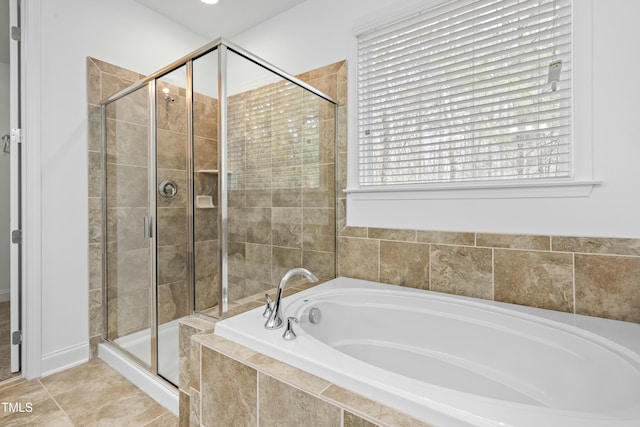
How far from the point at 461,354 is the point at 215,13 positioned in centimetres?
290

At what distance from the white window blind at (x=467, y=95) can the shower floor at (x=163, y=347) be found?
1.53 m

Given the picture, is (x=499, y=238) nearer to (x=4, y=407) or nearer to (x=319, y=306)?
(x=319, y=306)

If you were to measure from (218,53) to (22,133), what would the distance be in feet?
4.53

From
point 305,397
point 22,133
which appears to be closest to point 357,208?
point 305,397

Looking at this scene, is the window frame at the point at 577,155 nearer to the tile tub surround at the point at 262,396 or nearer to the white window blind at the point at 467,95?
the white window blind at the point at 467,95

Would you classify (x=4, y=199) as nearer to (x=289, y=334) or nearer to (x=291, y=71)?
(x=291, y=71)

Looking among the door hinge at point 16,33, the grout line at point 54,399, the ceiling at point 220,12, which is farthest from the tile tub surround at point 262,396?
the ceiling at point 220,12

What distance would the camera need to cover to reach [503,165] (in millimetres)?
1631

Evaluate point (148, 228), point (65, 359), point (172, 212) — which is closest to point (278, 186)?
point (172, 212)

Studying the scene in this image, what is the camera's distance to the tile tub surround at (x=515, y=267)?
4.46 feet

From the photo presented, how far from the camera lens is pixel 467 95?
→ 171 centimetres

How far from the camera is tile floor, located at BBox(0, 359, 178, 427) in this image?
154 cm

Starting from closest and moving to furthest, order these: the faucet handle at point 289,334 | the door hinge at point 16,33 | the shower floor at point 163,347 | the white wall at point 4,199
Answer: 1. the faucet handle at point 289,334
2. the shower floor at point 163,347
3. the door hinge at point 16,33
4. the white wall at point 4,199

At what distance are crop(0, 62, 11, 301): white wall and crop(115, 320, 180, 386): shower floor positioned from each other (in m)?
2.08
